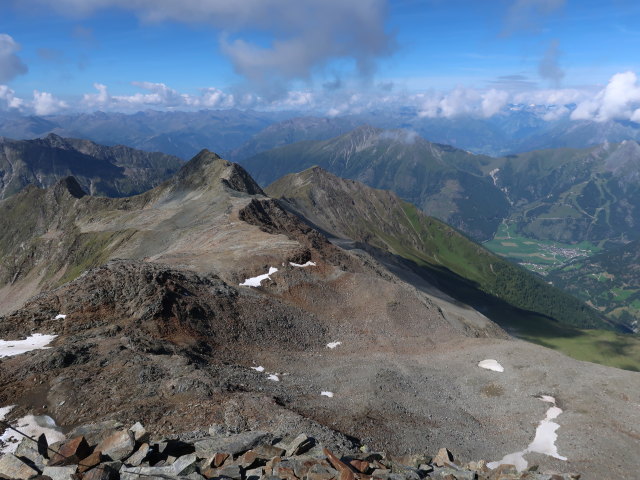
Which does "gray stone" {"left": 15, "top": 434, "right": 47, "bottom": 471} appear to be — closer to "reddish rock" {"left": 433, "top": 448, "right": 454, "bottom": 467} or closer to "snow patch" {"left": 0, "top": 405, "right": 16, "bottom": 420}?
"snow patch" {"left": 0, "top": 405, "right": 16, "bottom": 420}

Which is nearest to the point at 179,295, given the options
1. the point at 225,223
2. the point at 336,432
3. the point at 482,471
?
the point at 336,432

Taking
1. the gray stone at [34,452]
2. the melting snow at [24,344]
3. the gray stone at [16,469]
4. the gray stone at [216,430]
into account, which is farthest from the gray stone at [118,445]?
the melting snow at [24,344]

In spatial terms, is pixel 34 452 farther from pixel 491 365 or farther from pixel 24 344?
pixel 491 365

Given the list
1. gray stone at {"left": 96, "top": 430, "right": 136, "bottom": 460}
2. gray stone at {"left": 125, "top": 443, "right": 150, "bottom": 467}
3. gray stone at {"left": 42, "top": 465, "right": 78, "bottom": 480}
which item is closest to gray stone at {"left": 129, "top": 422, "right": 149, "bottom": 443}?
gray stone at {"left": 96, "top": 430, "right": 136, "bottom": 460}

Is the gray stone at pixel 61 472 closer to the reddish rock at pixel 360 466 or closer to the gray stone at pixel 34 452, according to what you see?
the gray stone at pixel 34 452

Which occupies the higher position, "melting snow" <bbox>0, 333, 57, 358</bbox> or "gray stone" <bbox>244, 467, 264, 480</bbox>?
"gray stone" <bbox>244, 467, 264, 480</bbox>

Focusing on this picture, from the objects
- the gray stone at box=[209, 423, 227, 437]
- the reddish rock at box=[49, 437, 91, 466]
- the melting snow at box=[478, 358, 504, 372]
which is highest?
the reddish rock at box=[49, 437, 91, 466]
